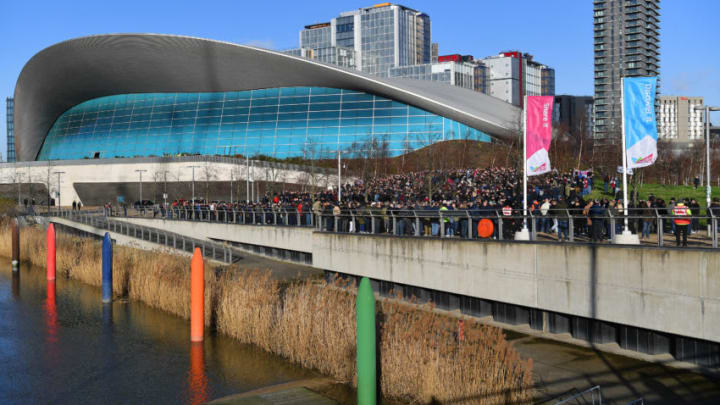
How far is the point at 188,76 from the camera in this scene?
8238cm

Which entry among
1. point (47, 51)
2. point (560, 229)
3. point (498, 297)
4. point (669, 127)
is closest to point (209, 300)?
point (498, 297)

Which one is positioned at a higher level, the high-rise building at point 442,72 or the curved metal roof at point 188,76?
Result: the high-rise building at point 442,72

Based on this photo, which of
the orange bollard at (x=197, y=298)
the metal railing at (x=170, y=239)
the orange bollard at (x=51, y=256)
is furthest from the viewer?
the metal railing at (x=170, y=239)

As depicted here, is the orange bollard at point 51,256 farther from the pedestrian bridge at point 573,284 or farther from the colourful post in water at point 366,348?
the colourful post in water at point 366,348

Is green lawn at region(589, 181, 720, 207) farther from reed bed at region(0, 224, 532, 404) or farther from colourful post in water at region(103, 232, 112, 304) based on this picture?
colourful post in water at region(103, 232, 112, 304)

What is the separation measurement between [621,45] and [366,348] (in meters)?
182

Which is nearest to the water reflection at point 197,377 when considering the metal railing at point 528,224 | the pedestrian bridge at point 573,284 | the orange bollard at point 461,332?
the orange bollard at point 461,332

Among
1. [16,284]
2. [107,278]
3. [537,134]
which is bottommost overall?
[16,284]

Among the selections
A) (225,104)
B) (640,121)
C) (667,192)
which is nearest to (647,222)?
(640,121)

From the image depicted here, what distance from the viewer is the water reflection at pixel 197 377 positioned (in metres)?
12.2

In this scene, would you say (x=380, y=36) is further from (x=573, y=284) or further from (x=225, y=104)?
(x=573, y=284)

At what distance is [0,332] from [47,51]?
76.3m

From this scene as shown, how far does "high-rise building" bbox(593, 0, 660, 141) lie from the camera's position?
570 ft

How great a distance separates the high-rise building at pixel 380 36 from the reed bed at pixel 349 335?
175m
